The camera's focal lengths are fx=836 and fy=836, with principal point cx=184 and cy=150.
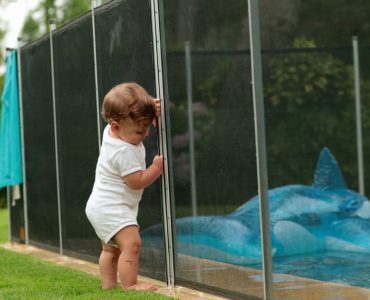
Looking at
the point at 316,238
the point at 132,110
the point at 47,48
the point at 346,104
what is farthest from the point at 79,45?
the point at 346,104

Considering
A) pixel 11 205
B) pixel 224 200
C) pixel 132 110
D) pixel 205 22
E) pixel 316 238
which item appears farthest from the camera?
pixel 11 205

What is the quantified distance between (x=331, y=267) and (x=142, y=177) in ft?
6.74

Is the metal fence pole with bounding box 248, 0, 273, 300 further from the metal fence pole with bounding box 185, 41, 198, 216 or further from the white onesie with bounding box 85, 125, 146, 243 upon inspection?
the metal fence pole with bounding box 185, 41, 198, 216

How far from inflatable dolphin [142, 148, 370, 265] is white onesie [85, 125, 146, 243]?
1.60 feet

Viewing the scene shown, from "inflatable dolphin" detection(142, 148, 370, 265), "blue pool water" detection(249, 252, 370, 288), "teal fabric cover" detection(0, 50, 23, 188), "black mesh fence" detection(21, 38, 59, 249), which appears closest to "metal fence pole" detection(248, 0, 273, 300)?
"inflatable dolphin" detection(142, 148, 370, 265)

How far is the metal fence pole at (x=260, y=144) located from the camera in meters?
4.26

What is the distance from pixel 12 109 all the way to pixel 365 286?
431cm

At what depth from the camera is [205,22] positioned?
5.70 meters

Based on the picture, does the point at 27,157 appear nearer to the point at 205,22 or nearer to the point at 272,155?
the point at 272,155

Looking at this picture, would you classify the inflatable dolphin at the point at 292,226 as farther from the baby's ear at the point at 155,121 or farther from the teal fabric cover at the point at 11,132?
the teal fabric cover at the point at 11,132

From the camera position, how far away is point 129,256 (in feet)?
15.9

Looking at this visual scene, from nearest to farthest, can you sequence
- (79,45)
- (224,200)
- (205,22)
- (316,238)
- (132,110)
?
(132,110) → (224,200) → (205,22) → (79,45) → (316,238)

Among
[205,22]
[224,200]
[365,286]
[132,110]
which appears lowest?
[365,286]

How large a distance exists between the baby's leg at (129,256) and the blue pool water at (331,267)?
1.05m
